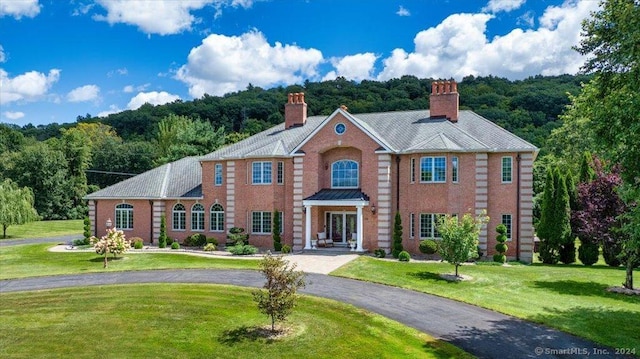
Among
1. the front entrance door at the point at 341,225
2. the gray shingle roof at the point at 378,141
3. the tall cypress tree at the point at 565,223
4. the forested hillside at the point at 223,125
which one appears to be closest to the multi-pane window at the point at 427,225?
the gray shingle roof at the point at 378,141

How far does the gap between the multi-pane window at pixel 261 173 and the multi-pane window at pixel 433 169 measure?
10.7m

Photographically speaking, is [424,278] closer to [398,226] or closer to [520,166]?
[398,226]

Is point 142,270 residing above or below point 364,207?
below

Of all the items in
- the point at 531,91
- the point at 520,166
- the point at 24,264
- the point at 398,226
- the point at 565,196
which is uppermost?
the point at 531,91

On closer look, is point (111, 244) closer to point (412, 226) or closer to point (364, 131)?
point (364, 131)

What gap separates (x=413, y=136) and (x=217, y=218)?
15777 millimetres

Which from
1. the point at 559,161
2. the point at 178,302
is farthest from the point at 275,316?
the point at 559,161

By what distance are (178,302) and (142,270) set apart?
8.27m

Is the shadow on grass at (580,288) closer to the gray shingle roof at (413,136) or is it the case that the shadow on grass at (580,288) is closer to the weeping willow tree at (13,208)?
the gray shingle roof at (413,136)

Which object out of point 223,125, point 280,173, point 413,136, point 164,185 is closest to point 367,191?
point 413,136

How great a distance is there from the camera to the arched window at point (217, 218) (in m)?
35.4

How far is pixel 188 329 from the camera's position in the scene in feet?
50.2

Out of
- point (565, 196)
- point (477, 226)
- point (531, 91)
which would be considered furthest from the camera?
point (531, 91)

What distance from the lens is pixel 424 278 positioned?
22.5 metres
